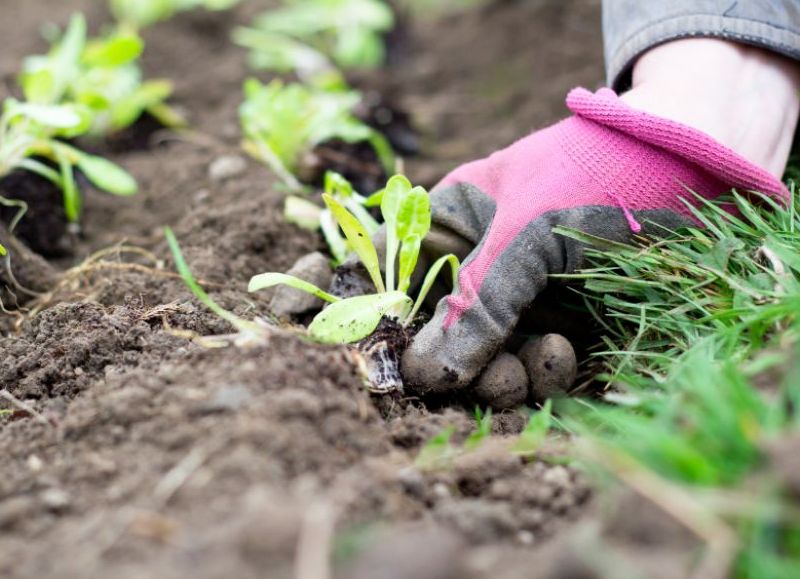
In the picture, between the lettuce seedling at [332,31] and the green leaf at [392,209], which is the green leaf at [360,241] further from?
the lettuce seedling at [332,31]

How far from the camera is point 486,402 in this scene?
1591 millimetres

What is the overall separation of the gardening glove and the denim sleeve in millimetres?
284

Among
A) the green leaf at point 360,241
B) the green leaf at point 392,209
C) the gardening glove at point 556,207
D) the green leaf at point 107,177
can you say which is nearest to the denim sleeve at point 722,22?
the gardening glove at point 556,207

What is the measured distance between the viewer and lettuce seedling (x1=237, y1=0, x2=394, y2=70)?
350cm

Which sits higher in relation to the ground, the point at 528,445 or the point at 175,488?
the point at 175,488

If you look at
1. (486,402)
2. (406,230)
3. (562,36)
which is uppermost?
(562,36)

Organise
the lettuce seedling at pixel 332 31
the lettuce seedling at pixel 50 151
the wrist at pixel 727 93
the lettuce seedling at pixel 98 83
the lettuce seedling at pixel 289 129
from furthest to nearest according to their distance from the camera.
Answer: the lettuce seedling at pixel 332 31 → the lettuce seedling at pixel 289 129 → the lettuce seedling at pixel 98 83 → the lettuce seedling at pixel 50 151 → the wrist at pixel 727 93

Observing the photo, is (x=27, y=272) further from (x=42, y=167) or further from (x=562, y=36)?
(x=562, y=36)

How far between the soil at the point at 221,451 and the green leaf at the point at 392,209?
275 mm

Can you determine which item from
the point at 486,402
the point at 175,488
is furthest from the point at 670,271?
the point at 175,488

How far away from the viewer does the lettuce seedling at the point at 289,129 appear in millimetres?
2451

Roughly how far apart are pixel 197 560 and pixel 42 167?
5.31ft

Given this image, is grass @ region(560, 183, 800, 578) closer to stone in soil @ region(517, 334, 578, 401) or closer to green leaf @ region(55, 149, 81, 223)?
stone in soil @ region(517, 334, 578, 401)

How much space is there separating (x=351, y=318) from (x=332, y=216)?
57 centimetres
